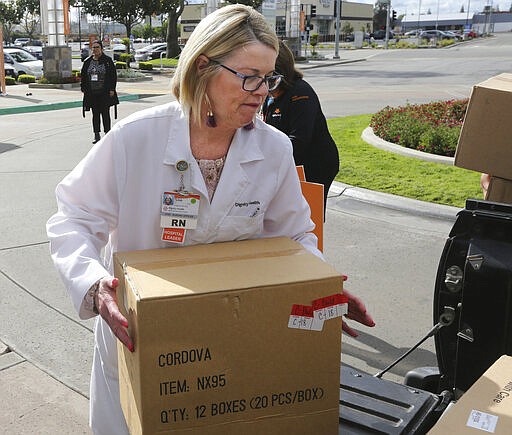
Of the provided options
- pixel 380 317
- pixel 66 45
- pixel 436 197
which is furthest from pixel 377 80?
pixel 380 317

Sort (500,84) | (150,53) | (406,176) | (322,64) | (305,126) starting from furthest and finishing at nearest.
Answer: (150,53) → (322,64) → (406,176) → (305,126) → (500,84)

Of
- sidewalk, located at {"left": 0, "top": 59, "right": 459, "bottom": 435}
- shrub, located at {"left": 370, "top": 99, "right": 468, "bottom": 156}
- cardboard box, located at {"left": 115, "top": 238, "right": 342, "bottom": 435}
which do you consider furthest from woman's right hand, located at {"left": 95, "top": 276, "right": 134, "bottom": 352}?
shrub, located at {"left": 370, "top": 99, "right": 468, "bottom": 156}

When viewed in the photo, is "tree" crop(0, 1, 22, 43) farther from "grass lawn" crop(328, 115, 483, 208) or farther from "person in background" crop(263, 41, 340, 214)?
"person in background" crop(263, 41, 340, 214)

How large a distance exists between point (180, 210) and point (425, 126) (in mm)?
8577

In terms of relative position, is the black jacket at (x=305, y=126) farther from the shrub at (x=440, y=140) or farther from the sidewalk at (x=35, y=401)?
the shrub at (x=440, y=140)

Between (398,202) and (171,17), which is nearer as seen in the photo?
Result: (398,202)

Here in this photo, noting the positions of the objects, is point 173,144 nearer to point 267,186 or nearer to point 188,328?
point 267,186

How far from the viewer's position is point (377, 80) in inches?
1006

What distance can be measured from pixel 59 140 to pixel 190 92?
34.6ft

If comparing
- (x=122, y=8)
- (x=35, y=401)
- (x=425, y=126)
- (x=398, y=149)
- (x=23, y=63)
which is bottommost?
(x=35, y=401)

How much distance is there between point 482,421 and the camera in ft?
4.72

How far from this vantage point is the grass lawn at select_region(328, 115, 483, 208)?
745 centimetres

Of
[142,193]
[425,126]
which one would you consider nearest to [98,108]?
[425,126]

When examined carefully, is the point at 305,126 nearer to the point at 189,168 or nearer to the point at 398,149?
the point at 189,168
